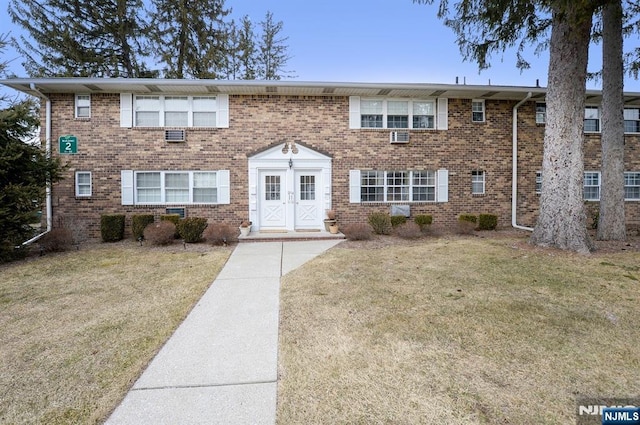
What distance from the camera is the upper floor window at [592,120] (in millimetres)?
12781

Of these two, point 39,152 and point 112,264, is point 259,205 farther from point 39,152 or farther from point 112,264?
point 39,152

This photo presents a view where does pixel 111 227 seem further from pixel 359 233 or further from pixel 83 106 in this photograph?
pixel 359 233

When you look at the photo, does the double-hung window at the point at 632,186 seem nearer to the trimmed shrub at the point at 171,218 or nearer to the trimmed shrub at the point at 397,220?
the trimmed shrub at the point at 397,220

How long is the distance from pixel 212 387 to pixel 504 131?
13.2 meters

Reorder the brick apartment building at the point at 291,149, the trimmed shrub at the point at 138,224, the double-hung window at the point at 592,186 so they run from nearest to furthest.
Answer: the trimmed shrub at the point at 138,224, the brick apartment building at the point at 291,149, the double-hung window at the point at 592,186

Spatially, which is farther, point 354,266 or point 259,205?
point 259,205

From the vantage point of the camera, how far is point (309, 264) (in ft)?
22.5

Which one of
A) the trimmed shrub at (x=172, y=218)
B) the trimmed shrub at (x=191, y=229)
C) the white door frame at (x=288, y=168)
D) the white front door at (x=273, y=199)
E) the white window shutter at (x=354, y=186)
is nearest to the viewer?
the trimmed shrub at (x=191, y=229)

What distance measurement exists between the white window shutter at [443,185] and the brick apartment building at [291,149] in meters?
0.04

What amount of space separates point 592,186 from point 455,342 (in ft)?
44.4

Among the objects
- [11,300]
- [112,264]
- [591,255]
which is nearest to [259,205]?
[112,264]

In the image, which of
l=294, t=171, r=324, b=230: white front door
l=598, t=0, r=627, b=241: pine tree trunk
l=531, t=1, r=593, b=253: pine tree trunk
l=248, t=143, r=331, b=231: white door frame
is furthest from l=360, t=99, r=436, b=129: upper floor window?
l=598, t=0, r=627, b=241: pine tree trunk

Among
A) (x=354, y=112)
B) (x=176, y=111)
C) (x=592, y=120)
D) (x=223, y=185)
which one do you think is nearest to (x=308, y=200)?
(x=223, y=185)

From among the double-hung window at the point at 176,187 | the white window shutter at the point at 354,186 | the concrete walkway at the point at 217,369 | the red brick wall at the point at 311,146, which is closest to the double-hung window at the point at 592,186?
the red brick wall at the point at 311,146
